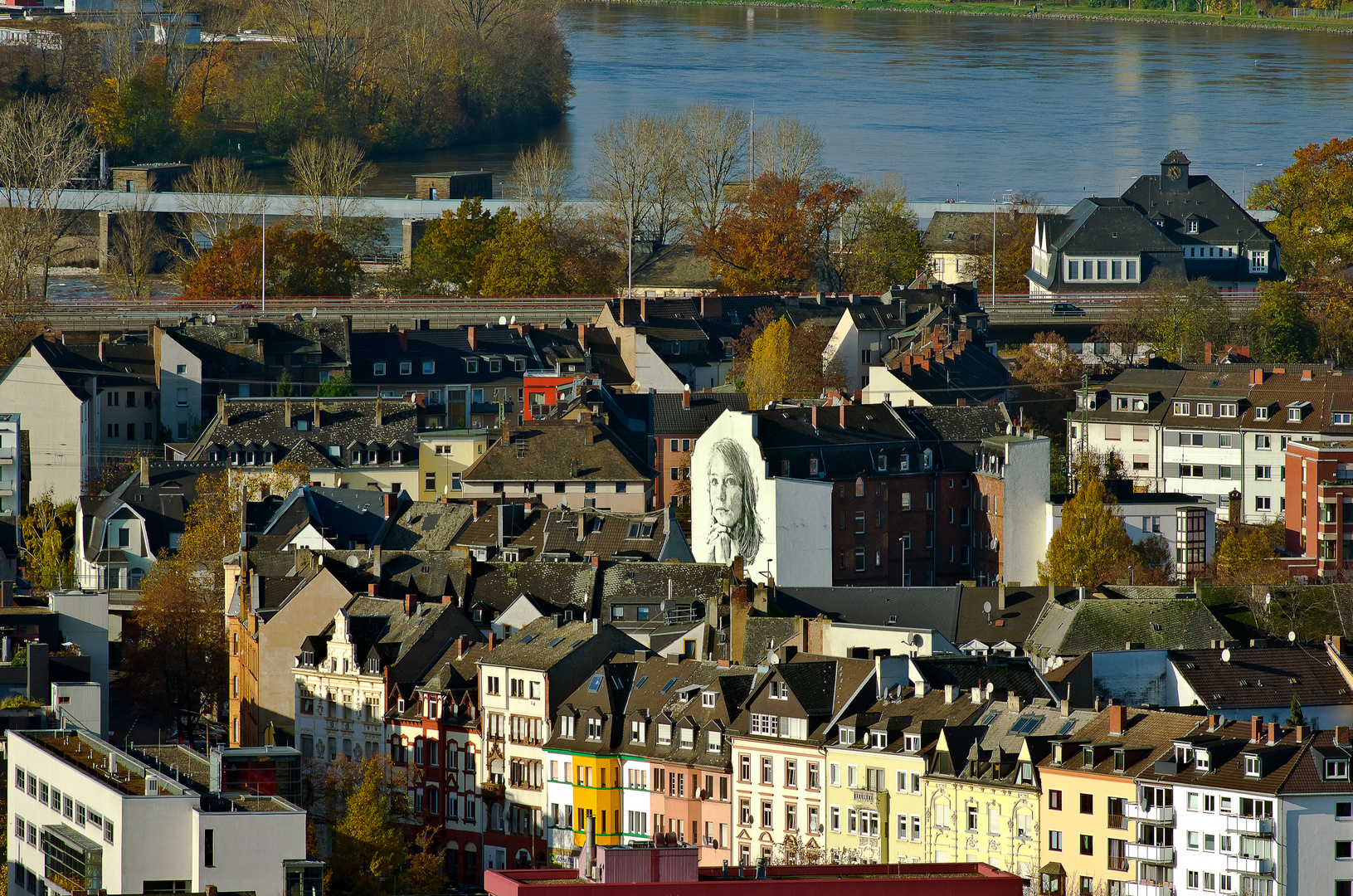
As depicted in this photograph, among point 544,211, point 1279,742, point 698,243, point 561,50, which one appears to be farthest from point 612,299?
point 561,50

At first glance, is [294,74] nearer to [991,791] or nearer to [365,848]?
[365,848]

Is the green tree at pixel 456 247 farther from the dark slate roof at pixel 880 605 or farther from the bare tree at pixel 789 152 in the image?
the dark slate roof at pixel 880 605

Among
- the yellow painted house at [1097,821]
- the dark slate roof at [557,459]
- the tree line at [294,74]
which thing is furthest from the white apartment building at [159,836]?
the tree line at [294,74]

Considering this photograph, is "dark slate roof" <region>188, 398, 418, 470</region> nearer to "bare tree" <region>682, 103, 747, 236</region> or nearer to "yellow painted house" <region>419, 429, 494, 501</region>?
"yellow painted house" <region>419, 429, 494, 501</region>

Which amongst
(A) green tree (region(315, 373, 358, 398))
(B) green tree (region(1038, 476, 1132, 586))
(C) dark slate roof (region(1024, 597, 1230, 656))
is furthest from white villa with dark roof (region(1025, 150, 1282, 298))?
(C) dark slate roof (region(1024, 597, 1230, 656))

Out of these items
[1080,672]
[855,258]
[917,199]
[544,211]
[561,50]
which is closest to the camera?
[1080,672]

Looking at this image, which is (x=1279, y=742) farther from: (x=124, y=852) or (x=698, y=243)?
(x=698, y=243)

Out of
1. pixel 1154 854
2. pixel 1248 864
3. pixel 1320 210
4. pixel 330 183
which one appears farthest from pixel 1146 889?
pixel 330 183
